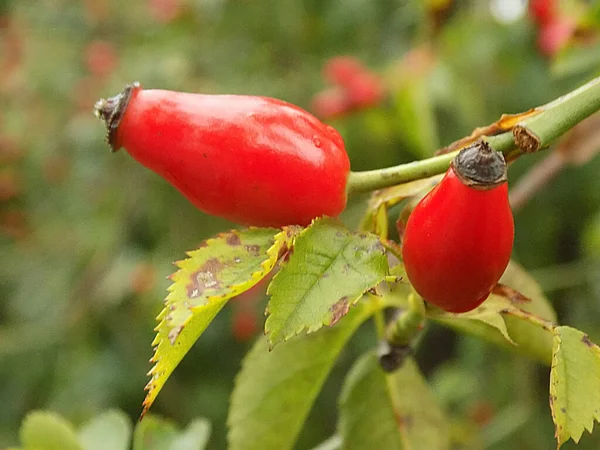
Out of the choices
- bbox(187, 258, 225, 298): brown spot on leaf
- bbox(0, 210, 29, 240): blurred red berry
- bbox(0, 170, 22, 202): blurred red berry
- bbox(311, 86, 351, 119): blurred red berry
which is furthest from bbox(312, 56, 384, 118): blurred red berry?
bbox(0, 170, 22, 202): blurred red berry

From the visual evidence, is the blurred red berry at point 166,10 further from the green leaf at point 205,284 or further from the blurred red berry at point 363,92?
the green leaf at point 205,284

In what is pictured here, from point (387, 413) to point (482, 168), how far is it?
14.8 inches

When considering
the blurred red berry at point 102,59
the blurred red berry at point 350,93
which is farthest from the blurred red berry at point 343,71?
the blurred red berry at point 102,59

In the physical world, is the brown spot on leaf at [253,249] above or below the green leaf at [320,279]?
above

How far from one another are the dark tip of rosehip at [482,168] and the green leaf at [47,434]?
1.57 feet

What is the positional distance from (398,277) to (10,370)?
2038 mm

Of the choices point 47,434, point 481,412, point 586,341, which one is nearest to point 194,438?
point 47,434

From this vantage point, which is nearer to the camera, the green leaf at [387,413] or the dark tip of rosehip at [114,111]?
the dark tip of rosehip at [114,111]

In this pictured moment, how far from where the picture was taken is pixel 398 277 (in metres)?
0.45

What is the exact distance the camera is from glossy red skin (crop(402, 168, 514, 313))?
1.31 ft

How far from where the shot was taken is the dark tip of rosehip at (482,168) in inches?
15.1

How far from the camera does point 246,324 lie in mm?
1892

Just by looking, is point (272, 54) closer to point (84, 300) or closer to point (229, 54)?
point (229, 54)

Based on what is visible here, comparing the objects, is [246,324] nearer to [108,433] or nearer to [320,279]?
[108,433]
